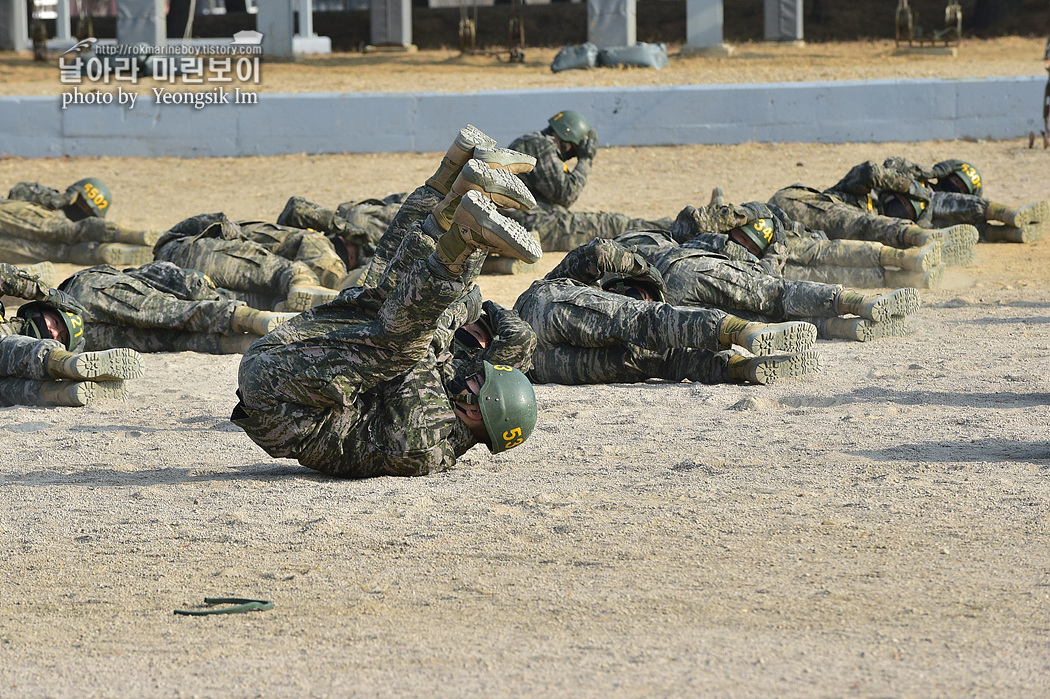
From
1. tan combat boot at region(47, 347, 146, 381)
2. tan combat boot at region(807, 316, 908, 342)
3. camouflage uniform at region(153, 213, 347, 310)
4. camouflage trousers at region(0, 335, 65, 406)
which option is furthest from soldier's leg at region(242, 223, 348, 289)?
tan combat boot at region(807, 316, 908, 342)

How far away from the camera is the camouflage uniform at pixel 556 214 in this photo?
39.4 feet

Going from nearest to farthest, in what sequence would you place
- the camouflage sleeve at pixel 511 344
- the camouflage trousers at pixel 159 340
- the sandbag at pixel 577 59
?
the camouflage sleeve at pixel 511 344 < the camouflage trousers at pixel 159 340 < the sandbag at pixel 577 59

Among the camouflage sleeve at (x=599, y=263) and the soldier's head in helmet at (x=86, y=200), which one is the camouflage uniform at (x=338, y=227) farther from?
the camouflage sleeve at (x=599, y=263)

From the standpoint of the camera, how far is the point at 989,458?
5.29 meters

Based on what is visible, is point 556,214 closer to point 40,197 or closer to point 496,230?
point 40,197

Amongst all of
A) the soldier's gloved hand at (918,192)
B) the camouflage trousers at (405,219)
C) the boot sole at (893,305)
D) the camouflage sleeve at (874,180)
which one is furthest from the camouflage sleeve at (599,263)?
the soldier's gloved hand at (918,192)

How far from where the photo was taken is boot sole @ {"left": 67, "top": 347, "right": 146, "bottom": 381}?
678 cm

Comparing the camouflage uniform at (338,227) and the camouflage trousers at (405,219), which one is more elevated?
the camouflage trousers at (405,219)

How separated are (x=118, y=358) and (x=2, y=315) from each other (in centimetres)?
94

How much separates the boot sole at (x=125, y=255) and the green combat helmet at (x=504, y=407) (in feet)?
24.3

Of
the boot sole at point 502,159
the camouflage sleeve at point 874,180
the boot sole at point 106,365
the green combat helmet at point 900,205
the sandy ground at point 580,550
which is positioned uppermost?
the boot sole at point 502,159

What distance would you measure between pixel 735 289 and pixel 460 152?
3336 mm

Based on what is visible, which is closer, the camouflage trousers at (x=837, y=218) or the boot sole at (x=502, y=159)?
the boot sole at (x=502, y=159)

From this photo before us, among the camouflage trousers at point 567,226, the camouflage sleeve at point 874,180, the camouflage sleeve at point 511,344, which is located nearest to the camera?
the camouflage sleeve at point 511,344
